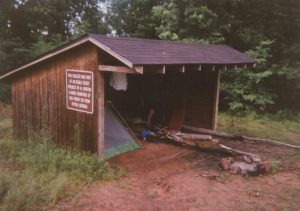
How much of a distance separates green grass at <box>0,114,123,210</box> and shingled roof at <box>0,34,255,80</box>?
2533 mm

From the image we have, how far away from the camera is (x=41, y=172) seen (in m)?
7.91

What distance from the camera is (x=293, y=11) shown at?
15.3m

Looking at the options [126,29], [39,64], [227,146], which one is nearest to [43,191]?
[39,64]

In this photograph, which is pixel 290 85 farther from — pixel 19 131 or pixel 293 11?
pixel 19 131

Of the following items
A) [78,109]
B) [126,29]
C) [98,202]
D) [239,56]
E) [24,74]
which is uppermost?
[126,29]

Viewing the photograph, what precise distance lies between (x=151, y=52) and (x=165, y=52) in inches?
25.9

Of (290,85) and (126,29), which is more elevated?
(126,29)

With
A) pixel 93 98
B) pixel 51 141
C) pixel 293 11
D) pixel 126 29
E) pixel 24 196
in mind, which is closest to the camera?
pixel 24 196

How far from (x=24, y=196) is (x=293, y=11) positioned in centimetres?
1413

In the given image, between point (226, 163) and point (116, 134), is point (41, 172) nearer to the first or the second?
point (116, 134)

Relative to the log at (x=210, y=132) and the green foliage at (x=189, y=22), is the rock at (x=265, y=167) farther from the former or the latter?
the green foliage at (x=189, y=22)

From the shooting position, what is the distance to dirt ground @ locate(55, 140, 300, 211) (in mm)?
6418

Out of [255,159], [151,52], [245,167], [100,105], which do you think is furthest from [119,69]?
[255,159]

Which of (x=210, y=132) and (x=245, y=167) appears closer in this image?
(x=245, y=167)
